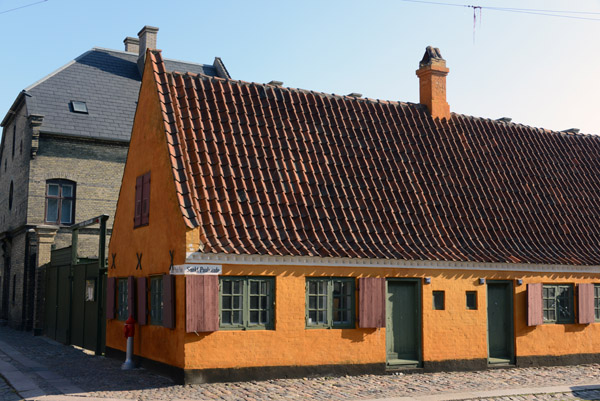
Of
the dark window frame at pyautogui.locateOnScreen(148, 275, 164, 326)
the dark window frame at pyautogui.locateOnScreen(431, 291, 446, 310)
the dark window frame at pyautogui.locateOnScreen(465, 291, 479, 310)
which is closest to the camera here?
the dark window frame at pyautogui.locateOnScreen(148, 275, 164, 326)

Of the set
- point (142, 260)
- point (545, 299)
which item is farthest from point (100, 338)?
point (545, 299)

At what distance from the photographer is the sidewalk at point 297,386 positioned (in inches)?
467

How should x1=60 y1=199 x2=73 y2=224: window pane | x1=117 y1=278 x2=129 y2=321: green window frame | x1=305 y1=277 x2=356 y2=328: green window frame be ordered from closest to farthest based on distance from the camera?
x1=305 y1=277 x2=356 y2=328: green window frame < x1=117 y1=278 x2=129 y2=321: green window frame < x1=60 y1=199 x2=73 y2=224: window pane

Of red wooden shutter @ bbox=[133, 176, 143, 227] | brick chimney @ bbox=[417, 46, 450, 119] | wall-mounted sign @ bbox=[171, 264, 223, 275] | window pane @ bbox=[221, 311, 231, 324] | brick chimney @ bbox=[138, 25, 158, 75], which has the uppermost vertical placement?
brick chimney @ bbox=[138, 25, 158, 75]

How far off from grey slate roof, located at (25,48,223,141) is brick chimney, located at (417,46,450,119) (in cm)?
1243

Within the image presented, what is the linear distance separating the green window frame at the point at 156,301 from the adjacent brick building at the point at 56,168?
11234 mm

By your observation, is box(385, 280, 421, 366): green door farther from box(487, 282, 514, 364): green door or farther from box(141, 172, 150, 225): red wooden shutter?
box(141, 172, 150, 225): red wooden shutter

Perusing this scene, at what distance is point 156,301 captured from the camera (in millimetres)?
14719

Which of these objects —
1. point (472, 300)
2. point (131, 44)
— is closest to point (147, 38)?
point (131, 44)

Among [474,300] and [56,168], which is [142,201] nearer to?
[474,300]

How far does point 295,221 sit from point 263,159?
167 centimetres

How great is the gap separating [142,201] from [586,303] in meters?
11.3

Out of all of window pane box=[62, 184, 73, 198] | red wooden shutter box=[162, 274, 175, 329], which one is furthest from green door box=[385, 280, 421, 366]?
window pane box=[62, 184, 73, 198]

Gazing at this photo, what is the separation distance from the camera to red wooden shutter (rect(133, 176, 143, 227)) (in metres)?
15.7
